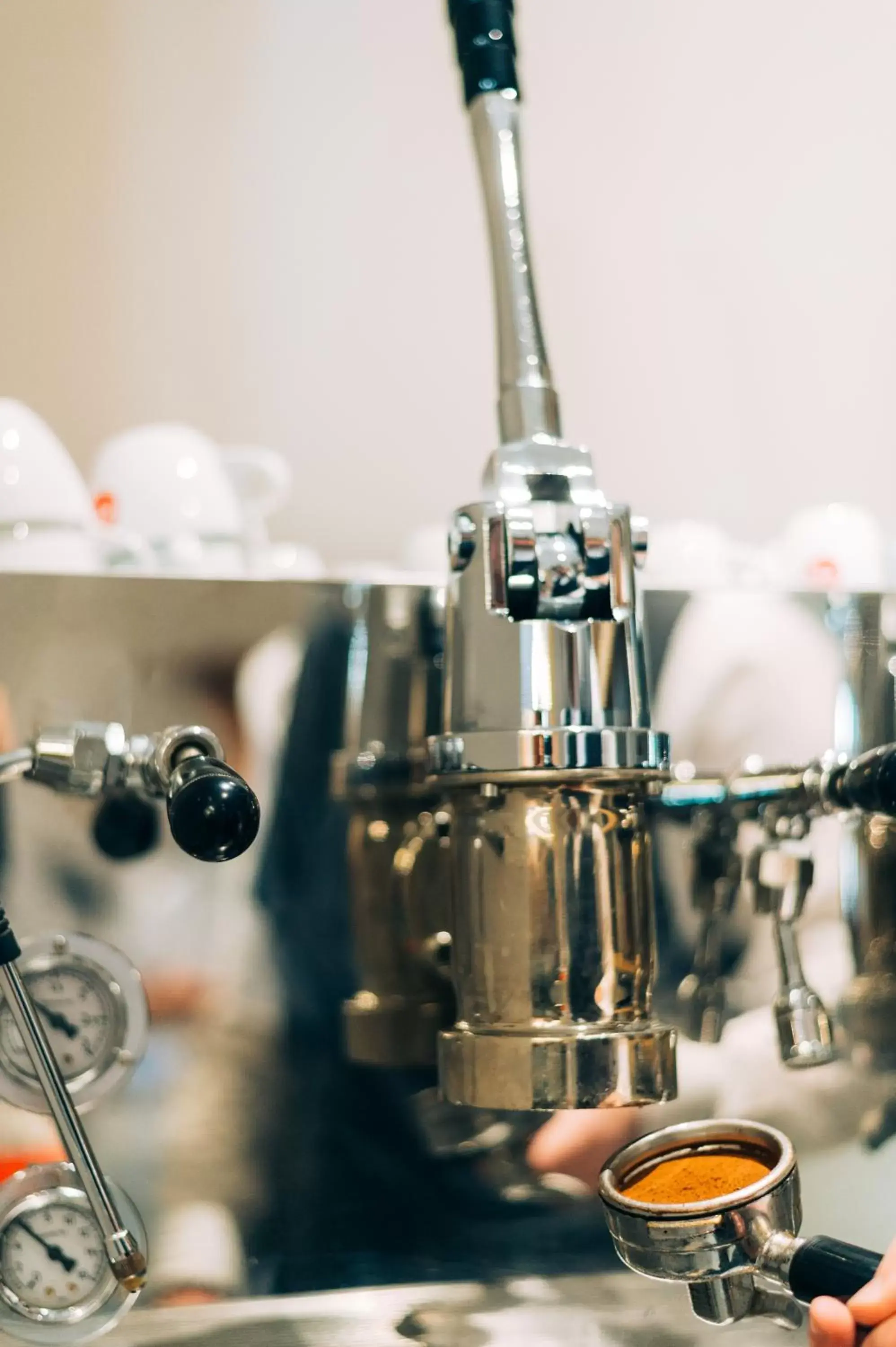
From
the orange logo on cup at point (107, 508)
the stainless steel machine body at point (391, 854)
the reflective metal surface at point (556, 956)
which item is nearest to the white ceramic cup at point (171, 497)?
the orange logo on cup at point (107, 508)

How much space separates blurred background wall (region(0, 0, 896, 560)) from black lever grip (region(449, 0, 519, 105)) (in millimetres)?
267

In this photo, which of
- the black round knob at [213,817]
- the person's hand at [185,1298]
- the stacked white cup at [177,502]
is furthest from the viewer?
the stacked white cup at [177,502]

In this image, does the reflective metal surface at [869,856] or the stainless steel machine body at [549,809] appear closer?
the stainless steel machine body at [549,809]

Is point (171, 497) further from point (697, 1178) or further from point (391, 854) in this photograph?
point (697, 1178)

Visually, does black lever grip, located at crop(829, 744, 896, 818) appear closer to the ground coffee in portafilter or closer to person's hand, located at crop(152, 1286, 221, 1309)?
the ground coffee in portafilter

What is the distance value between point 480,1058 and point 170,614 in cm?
19

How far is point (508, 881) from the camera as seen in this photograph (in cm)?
39

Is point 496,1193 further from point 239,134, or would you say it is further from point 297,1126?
point 239,134

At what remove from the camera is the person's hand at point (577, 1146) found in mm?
474

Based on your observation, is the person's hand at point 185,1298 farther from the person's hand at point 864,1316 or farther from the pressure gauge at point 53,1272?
the person's hand at point 864,1316

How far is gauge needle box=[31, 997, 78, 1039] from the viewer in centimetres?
43

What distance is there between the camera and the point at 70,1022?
43cm

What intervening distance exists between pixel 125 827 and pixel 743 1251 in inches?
9.4

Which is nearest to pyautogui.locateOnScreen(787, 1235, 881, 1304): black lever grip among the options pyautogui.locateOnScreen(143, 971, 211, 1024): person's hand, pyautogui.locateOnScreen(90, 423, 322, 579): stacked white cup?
pyautogui.locateOnScreen(143, 971, 211, 1024): person's hand
